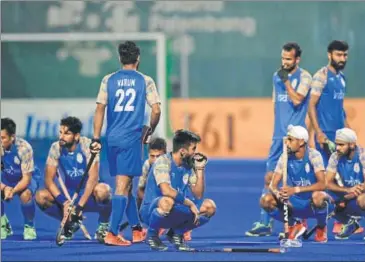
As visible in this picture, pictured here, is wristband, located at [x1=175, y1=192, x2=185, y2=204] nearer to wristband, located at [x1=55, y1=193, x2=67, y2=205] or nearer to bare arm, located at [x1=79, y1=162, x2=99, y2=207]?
bare arm, located at [x1=79, y1=162, x2=99, y2=207]

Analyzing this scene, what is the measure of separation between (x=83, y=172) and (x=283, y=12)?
1431 cm

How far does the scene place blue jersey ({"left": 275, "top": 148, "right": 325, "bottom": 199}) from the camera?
10531mm

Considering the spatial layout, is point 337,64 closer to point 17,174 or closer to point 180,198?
point 180,198

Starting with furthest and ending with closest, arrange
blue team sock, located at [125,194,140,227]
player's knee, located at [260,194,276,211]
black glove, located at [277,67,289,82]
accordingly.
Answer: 1. black glove, located at [277,67,289,82]
2. player's knee, located at [260,194,276,211]
3. blue team sock, located at [125,194,140,227]

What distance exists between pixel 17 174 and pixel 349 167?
106 inches

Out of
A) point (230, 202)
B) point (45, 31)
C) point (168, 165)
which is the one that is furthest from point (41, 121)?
point (168, 165)

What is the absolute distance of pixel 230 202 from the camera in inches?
577

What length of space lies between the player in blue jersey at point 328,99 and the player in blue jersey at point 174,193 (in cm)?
173

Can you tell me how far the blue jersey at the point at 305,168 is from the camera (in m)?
10.5

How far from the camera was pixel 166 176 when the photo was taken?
9672mm

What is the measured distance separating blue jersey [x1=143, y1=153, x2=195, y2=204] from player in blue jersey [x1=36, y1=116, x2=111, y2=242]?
70 cm

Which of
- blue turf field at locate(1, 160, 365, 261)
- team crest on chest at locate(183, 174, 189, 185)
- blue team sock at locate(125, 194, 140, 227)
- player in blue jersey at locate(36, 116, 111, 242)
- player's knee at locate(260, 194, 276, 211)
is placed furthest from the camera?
player's knee at locate(260, 194, 276, 211)

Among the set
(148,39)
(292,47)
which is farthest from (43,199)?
(148,39)

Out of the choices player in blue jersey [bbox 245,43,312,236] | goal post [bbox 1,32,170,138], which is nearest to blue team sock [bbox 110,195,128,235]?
player in blue jersey [bbox 245,43,312,236]
